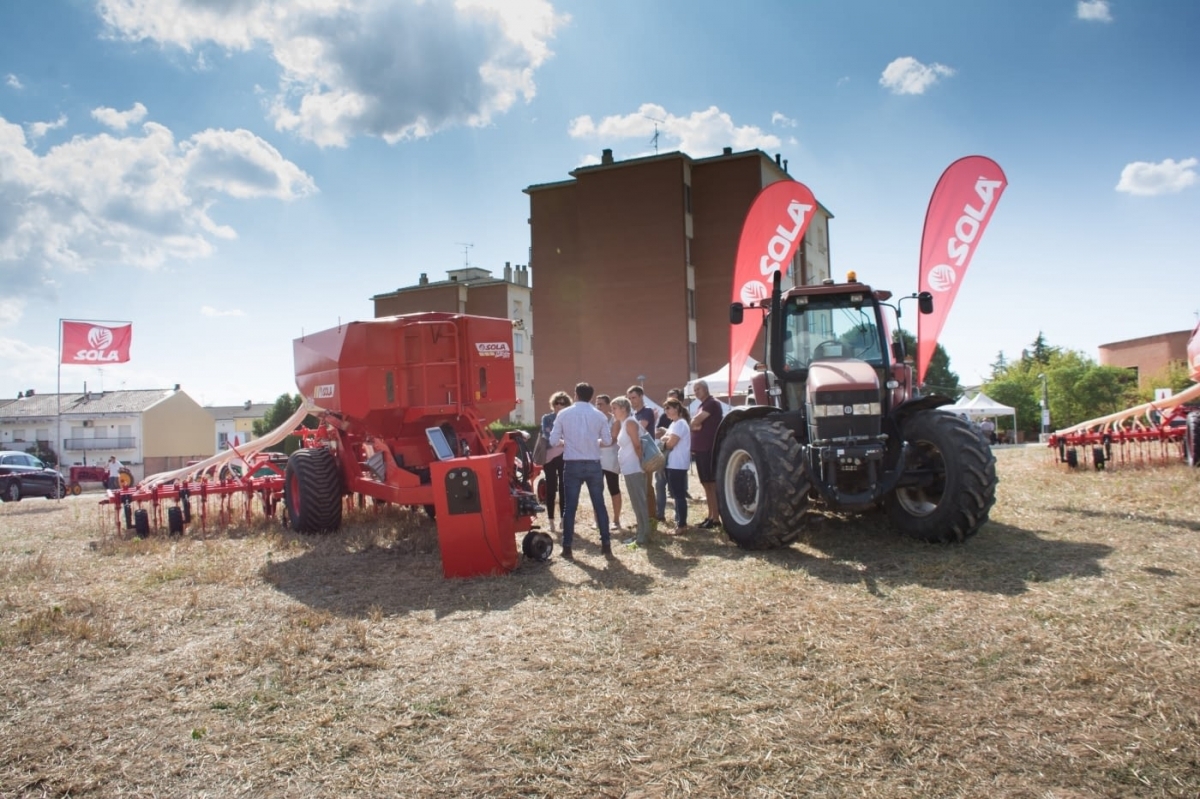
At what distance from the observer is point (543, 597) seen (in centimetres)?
629

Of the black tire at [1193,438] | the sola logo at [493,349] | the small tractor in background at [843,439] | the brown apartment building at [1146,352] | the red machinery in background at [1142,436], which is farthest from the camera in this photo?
the brown apartment building at [1146,352]

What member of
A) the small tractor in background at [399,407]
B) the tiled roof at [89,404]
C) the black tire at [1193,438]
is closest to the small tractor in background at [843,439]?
the small tractor in background at [399,407]

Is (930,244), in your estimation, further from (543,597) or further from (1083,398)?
(1083,398)

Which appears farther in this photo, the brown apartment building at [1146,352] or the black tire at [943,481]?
the brown apartment building at [1146,352]

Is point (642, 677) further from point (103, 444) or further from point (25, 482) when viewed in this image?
point (103, 444)

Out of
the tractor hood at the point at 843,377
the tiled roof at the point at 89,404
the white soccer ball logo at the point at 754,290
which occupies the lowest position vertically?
the tractor hood at the point at 843,377

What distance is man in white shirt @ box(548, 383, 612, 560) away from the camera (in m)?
7.85

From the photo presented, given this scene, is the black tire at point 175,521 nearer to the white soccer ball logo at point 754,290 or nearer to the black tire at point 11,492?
the white soccer ball logo at point 754,290

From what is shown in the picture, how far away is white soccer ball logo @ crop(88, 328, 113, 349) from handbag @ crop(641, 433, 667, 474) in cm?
1564

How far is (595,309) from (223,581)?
2693 cm

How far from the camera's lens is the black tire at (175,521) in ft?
34.9

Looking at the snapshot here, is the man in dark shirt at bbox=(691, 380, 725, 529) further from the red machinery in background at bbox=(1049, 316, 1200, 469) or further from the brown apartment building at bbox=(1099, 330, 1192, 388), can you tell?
the brown apartment building at bbox=(1099, 330, 1192, 388)

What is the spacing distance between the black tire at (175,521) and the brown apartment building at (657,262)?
22.2m

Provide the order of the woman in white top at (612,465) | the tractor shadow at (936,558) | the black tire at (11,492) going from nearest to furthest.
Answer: the tractor shadow at (936,558) < the woman in white top at (612,465) < the black tire at (11,492)
